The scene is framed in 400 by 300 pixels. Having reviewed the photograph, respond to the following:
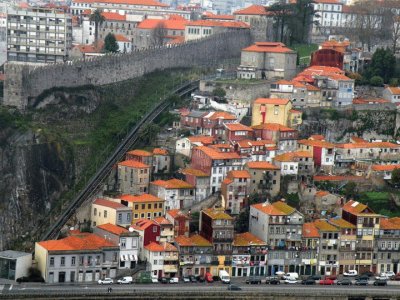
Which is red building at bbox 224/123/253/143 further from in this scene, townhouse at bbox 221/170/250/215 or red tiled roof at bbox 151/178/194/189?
red tiled roof at bbox 151/178/194/189

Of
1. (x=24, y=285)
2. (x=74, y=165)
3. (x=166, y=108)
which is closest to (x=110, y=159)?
(x=74, y=165)

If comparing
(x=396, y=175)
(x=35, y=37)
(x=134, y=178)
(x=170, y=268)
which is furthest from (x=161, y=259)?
(x=35, y=37)

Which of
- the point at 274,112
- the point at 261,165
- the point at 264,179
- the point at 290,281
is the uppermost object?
the point at 274,112

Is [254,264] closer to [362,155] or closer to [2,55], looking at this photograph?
[362,155]

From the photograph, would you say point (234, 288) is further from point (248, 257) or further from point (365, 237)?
point (365, 237)

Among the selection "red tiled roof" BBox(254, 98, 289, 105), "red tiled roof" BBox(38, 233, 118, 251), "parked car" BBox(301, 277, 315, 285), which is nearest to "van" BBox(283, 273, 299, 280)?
→ "parked car" BBox(301, 277, 315, 285)

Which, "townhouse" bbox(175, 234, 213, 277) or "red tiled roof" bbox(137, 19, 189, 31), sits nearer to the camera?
"townhouse" bbox(175, 234, 213, 277)

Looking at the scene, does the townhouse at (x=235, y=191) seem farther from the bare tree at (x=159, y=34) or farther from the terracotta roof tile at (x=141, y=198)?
the bare tree at (x=159, y=34)
